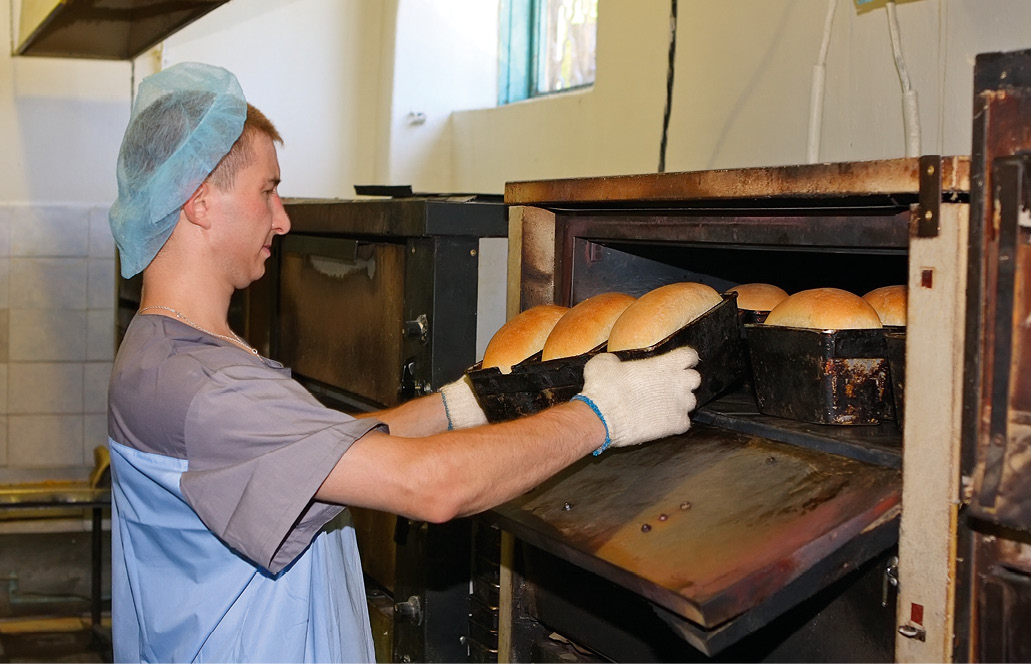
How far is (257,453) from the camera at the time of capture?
1280mm

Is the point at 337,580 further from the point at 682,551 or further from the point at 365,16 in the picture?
the point at 365,16

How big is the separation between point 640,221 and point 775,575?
2.41 ft

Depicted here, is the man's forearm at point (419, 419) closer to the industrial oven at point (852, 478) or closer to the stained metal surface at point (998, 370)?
the industrial oven at point (852, 478)

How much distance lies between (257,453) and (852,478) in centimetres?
79

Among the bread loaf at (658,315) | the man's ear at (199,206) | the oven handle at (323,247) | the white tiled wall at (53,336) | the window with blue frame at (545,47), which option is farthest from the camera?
the white tiled wall at (53,336)

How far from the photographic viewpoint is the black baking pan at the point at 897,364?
1219 mm

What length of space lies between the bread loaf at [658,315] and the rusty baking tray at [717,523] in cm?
19

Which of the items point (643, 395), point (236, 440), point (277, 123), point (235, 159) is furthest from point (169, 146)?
point (277, 123)

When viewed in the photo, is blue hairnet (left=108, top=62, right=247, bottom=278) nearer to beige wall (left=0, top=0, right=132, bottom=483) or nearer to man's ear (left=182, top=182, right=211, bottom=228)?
man's ear (left=182, top=182, right=211, bottom=228)

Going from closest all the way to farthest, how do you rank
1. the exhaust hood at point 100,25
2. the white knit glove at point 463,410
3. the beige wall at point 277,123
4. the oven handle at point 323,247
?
the white knit glove at point 463,410
the oven handle at point 323,247
the exhaust hood at point 100,25
the beige wall at point 277,123

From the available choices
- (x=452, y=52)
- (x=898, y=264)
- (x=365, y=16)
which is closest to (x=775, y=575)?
(x=898, y=264)

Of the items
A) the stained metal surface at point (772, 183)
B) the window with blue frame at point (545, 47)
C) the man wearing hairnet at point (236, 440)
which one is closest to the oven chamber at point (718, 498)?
the stained metal surface at point (772, 183)

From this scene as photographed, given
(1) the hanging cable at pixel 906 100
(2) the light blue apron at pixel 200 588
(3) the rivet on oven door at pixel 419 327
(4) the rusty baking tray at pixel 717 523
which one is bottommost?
(2) the light blue apron at pixel 200 588

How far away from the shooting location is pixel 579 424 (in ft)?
4.42
